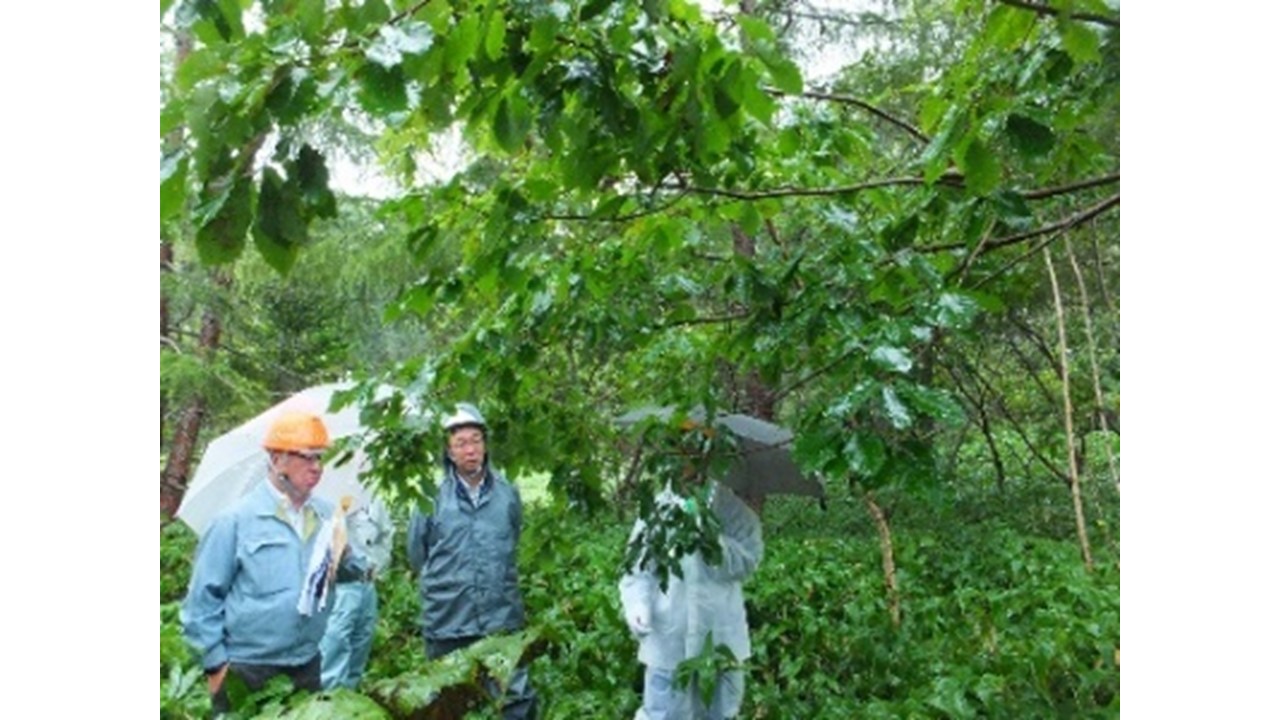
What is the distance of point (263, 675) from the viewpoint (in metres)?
1.78

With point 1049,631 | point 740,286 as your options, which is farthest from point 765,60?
point 1049,631

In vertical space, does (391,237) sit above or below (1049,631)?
above

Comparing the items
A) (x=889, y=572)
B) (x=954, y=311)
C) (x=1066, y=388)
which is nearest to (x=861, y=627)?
(x=889, y=572)

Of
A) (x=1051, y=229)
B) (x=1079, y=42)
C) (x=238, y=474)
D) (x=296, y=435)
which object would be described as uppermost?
(x=1079, y=42)

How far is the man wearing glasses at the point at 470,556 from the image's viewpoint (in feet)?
7.09

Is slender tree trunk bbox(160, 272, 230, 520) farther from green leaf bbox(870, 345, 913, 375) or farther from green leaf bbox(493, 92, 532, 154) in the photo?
green leaf bbox(870, 345, 913, 375)

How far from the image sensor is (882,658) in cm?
255

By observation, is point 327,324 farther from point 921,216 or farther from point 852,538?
point 921,216

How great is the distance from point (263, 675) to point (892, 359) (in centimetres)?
130

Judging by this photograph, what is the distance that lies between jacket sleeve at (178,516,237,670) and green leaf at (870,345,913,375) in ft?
3.94

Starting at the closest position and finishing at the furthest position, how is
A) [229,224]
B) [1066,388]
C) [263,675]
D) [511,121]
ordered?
1. [229,224]
2. [511,121]
3. [263,675]
4. [1066,388]

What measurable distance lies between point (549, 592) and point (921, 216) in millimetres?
2594

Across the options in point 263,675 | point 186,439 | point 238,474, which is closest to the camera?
point 263,675

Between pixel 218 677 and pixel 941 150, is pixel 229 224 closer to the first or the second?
pixel 941 150
